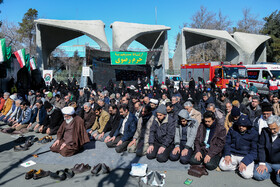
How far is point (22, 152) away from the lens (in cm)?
545

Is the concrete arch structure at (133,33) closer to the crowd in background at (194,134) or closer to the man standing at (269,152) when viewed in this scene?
the crowd in background at (194,134)

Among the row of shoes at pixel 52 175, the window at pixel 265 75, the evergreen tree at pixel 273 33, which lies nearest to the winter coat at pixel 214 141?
the row of shoes at pixel 52 175

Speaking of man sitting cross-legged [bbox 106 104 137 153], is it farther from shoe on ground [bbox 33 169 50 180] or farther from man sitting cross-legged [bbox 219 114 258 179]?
man sitting cross-legged [bbox 219 114 258 179]

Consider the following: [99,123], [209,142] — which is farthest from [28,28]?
[209,142]

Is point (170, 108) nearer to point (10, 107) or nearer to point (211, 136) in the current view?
point (211, 136)

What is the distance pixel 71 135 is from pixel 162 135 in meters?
2.35

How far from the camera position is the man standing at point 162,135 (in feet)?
15.7

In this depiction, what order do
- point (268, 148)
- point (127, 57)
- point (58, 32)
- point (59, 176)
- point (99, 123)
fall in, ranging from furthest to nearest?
1. point (58, 32)
2. point (127, 57)
3. point (99, 123)
4. point (59, 176)
5. point (268, 148)

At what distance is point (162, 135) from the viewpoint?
4.91 meters

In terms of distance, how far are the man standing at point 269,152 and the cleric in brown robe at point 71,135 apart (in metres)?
3.89

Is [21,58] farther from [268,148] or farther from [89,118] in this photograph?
[268,148]

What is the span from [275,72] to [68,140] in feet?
50.8

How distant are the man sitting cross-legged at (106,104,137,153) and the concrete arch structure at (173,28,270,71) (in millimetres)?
21936

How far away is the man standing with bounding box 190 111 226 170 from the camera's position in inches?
168
